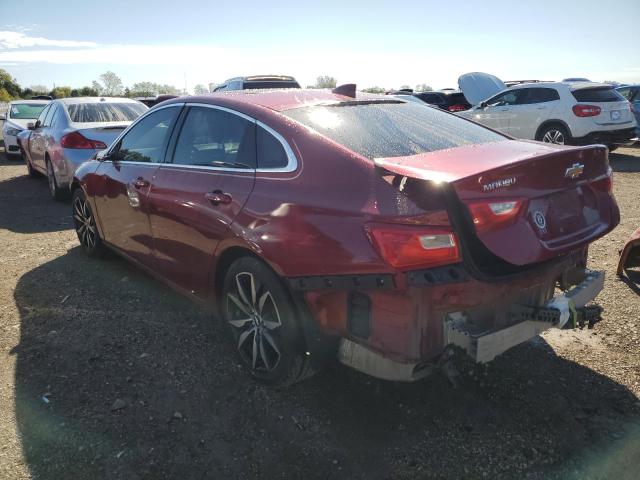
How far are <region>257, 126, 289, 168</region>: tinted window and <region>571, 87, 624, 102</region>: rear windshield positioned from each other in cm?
1032

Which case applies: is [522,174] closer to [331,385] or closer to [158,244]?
[331,385]

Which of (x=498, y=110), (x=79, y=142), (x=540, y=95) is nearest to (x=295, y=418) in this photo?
(x=79, y=142)

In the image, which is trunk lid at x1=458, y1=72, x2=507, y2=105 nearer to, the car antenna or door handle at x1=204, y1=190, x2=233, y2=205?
the car antenna

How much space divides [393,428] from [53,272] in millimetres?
3942

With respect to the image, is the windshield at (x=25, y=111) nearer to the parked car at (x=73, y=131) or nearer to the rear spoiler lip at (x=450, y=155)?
the parked car at (x=73, y=131)

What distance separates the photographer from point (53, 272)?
5117mm

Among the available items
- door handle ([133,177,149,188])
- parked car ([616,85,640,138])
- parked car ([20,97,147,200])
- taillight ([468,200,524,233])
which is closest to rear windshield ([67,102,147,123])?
parked car ([20,97,147,200])

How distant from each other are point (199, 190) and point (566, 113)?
10.3 m

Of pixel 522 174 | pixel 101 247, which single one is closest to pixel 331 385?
pixel 522 174

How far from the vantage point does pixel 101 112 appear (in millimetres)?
7984

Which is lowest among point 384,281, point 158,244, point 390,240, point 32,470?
point 32,470

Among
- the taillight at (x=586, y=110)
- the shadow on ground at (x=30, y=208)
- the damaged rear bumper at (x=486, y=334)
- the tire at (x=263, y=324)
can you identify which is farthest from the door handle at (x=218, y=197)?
the taillight at (x=586, y=110)

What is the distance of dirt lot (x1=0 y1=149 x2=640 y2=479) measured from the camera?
2453 millimetres

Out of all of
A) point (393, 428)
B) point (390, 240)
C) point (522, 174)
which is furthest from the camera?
point (393, 428)
